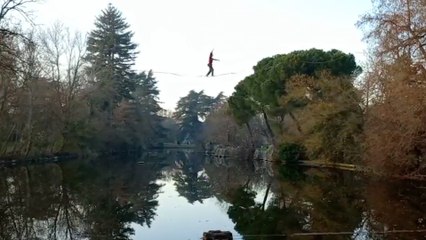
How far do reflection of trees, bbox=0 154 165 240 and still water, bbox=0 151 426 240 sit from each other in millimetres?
31

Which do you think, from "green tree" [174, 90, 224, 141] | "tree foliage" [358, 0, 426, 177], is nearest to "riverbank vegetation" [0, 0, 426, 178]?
"tree foliage" [358, 0, 426, 177]

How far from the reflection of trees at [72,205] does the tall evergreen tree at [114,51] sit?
29.4 meters

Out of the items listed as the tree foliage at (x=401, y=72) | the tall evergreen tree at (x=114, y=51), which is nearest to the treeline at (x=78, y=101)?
the tall evergreen tree at (x=114, y=51)

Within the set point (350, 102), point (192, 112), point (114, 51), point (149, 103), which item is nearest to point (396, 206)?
point (350, 102)

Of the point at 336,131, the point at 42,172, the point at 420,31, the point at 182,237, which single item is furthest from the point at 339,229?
the point at 42,172

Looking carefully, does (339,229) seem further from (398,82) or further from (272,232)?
(398,82)

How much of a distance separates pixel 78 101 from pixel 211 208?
103 ft

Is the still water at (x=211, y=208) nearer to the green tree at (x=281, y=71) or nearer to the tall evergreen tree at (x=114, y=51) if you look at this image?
the green tree at (x=281, y=71)

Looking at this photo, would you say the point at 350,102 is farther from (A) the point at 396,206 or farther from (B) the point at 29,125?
(B) the point at 29,125

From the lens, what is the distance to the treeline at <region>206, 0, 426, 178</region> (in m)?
22.3

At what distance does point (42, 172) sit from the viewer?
112 ft

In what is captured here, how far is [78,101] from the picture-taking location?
4822 cm

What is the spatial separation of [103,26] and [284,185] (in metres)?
44.6

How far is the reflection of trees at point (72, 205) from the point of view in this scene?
15.0 m
